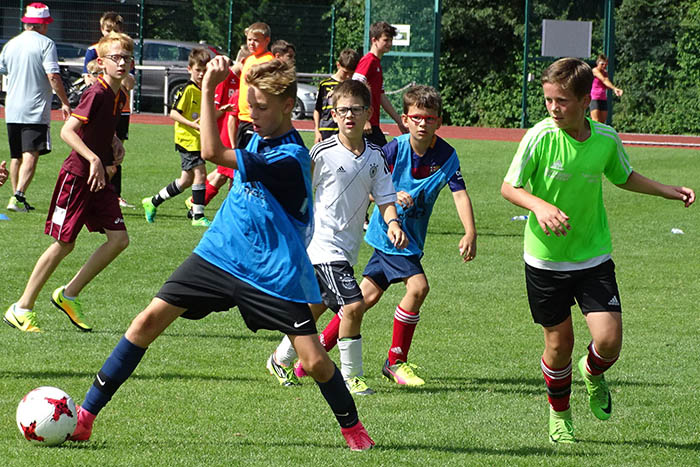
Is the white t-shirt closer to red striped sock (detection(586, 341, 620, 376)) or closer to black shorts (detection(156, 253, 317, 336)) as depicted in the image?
black shorts (detection(156, 253, 317, 336))

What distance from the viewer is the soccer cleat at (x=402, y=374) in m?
6.50

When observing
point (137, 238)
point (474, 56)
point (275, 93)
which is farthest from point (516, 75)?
point (275, 93)

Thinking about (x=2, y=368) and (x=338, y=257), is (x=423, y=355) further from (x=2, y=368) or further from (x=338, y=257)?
(x=2, y=368)

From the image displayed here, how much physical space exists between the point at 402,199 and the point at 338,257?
512mm

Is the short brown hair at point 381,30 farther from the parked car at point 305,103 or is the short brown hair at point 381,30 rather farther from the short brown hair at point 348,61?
the parked car at point 305,103

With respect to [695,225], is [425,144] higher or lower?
higher

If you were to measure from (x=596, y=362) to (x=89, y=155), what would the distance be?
3572 mm

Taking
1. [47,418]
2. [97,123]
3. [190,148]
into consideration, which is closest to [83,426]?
[47,418]

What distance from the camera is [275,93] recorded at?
464 cm

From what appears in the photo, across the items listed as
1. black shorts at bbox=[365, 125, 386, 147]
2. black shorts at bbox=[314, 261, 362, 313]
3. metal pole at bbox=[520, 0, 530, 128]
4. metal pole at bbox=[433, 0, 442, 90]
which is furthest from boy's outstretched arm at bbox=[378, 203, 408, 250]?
metal pole at bbox=[520, 0, 530, 128]

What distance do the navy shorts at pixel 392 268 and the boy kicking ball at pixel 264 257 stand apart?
69.9 inches

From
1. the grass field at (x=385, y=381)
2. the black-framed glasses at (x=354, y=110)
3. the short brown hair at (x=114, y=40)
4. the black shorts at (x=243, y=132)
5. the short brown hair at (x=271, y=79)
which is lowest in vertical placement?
the grass field at (x=385, y=381)

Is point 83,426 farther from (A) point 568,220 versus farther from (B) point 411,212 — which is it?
(B) point 411,212

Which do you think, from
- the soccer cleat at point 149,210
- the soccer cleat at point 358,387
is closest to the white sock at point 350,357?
the soccer cleat at point 358,387
